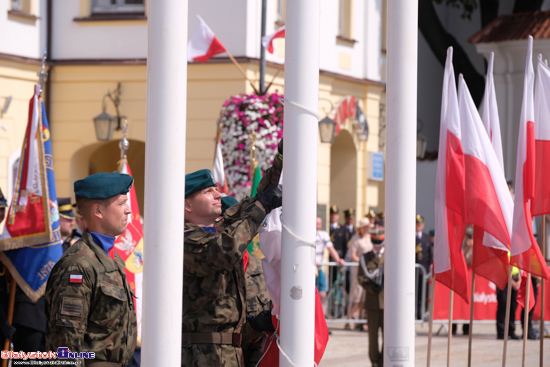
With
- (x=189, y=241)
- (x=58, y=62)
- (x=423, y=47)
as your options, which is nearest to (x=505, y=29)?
(x=423, y=47)

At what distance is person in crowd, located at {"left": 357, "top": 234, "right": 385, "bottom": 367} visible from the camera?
38.3 ft

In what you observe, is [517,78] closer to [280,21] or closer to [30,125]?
[280,21]

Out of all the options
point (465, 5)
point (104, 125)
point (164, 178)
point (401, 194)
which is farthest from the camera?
point (465, 5)

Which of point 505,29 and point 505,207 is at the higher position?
point 505,29

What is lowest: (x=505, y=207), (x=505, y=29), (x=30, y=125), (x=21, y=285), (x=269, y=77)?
(x=21, y=285)

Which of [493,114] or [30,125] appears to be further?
[30,125]

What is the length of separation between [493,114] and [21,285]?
11.9 ft

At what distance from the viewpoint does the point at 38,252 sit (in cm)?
821

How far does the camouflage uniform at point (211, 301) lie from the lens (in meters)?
5.16

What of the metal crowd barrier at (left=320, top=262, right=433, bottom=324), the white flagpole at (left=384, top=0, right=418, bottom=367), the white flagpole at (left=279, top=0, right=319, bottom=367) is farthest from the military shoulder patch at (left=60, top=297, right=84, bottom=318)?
the metal crowd barrier at (left=320, top=262, right=433, bottom=324)

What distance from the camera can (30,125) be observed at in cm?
837

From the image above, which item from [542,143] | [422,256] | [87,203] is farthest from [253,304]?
[422,256]

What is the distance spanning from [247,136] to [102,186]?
1168cm

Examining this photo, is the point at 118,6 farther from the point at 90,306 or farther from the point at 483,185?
the point at 90,306
